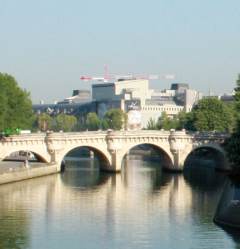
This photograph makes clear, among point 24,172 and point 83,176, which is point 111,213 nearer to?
point 24,172

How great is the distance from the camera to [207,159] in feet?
317

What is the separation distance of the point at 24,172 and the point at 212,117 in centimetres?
3594

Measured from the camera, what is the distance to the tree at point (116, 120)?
15512 centimetres

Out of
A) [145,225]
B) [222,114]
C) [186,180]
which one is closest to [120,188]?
[186,180]

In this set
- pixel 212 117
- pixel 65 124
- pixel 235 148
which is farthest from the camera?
pixel 65 124

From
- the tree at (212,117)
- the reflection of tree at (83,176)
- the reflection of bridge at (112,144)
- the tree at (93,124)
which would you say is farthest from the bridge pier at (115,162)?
the tree at (93,124)

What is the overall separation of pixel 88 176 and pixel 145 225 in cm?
3223

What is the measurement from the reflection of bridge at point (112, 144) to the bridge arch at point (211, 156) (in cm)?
12

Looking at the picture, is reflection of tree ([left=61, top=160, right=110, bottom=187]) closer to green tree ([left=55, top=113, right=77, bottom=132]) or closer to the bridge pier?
the bridge pier

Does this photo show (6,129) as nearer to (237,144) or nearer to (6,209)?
(237,144)

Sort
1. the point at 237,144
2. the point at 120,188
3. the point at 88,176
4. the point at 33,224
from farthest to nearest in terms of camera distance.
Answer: the point at 88,176 < the point at 237,144 < the point at 120,188 < the point at 33,224

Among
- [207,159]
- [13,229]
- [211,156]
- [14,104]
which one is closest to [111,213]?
[13,229]

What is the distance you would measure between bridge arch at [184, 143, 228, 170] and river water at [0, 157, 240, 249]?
338 inches

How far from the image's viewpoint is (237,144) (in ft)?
235
